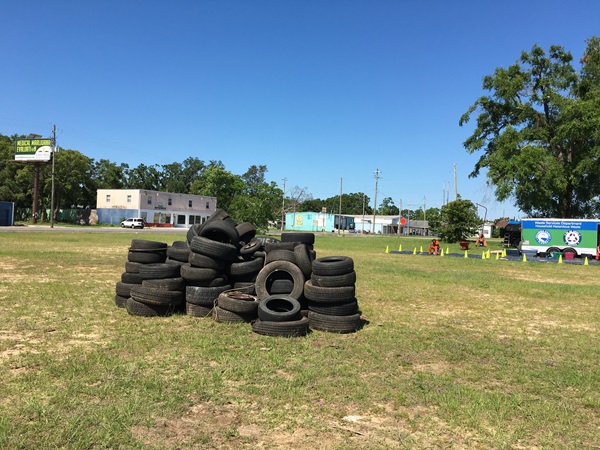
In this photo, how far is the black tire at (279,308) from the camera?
7148 mm

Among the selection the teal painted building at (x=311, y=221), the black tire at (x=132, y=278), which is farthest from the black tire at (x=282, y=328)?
the teal painted building at (x=311, y=221)

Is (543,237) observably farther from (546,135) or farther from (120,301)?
(120,301)

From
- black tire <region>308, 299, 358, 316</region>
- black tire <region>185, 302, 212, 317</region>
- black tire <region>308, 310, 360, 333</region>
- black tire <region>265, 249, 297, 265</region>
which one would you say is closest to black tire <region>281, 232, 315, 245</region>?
black tire <region>265, 249, 297, 265</region>

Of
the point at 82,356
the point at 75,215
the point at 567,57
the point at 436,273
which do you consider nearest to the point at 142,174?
the point at 75,215

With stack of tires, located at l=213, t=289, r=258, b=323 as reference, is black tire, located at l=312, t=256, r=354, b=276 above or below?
above

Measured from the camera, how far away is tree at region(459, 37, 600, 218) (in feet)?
117

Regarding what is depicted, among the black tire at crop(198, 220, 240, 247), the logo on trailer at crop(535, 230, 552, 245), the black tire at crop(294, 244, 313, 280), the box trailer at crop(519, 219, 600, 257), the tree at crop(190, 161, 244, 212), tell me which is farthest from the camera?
the tree at crop(190, 161, 244, 212)

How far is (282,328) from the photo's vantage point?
7.00 meters

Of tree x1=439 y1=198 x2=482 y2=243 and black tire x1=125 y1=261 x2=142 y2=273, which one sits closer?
black tire x1=125 y1=261 x2=142 y2=273

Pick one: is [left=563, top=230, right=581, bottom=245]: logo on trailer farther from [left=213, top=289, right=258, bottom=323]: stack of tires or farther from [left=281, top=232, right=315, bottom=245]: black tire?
[left=213, top=289, right=258, bottom=323]: stack of tires

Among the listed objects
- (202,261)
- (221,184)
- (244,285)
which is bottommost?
(244,285)

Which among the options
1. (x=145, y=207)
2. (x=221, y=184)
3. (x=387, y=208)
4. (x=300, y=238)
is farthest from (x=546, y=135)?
(x=387, y=208)

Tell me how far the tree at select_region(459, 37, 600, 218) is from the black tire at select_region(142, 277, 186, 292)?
1369 inches

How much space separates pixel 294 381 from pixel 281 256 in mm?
3742
